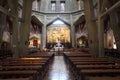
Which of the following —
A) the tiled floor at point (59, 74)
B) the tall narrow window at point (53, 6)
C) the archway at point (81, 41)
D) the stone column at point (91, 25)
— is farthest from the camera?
the tall narrow window at point (53, 6)

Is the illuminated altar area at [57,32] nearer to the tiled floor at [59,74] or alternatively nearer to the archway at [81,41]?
the archway at [81,41]

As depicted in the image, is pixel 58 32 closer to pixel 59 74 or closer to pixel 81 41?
pixel 81 41

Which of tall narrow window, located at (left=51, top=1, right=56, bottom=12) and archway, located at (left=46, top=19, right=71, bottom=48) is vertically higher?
tall narrow window, located at (left=51, top=1, right=56, bottom=12)

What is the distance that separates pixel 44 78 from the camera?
28.6ft

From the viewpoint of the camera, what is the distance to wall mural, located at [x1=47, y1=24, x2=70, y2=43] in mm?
40219

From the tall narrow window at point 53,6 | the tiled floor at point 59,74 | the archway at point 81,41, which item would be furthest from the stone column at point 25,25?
the archway at point 81,41

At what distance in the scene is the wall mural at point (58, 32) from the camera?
40219mm

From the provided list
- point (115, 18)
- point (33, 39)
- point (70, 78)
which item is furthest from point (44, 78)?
point (33, 39)

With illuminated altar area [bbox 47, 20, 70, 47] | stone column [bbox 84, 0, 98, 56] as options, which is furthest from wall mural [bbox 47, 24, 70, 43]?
stone column [bbox 84, 0, 98, 56]

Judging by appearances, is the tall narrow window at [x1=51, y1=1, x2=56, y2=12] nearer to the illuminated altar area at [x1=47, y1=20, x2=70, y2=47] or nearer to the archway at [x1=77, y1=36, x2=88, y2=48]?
the illuminated altar area at [x1=47, y1=20, x2=70, y2=47]

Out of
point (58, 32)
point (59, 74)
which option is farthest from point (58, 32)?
point (59, 74)

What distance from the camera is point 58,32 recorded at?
40625 millimetres

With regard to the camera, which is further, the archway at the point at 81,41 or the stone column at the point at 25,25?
the archway at the point at 81,41

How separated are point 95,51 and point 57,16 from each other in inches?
879
